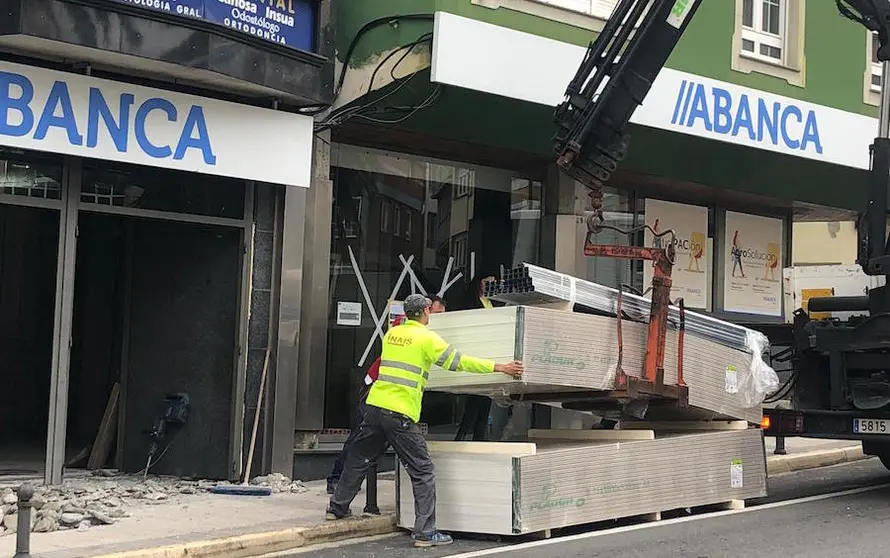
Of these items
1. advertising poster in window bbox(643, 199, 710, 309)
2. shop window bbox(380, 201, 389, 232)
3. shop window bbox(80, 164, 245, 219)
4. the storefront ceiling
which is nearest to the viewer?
shop window bbox(80, 164, 245, 219)

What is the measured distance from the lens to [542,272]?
8.18m

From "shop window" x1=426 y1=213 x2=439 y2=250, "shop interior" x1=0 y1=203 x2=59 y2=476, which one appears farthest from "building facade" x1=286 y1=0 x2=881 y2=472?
"shop interior" x1=0 y1=203 x2=59 y2=476

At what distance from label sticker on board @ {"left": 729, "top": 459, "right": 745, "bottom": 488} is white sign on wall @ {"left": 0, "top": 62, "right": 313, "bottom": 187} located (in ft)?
16.1

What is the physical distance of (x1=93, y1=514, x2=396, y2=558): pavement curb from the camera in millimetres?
7352

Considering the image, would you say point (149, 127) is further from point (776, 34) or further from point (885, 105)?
point (776, 34)

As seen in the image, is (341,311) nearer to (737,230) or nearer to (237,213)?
(237,213)

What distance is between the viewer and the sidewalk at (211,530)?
7.43m

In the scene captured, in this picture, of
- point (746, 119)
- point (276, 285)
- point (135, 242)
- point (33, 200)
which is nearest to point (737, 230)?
point (746, 119)

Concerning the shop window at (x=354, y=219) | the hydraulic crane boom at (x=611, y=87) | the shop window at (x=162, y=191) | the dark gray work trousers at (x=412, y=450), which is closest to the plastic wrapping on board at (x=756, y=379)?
the hydraulic crane boom at (x=611, y=87)

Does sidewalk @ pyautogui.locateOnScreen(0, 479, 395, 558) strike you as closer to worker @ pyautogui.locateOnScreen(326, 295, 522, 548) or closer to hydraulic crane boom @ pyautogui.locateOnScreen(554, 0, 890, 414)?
worker @ pyautogui.locateOnScreen(326, 295, 522, 548)

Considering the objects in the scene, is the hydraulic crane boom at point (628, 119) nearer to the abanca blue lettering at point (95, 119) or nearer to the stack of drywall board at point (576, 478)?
the stack of drywall board at point (576, 478)

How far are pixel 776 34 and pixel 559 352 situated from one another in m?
8.60

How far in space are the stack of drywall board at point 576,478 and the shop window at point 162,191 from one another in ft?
12.0

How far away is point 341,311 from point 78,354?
300cm
